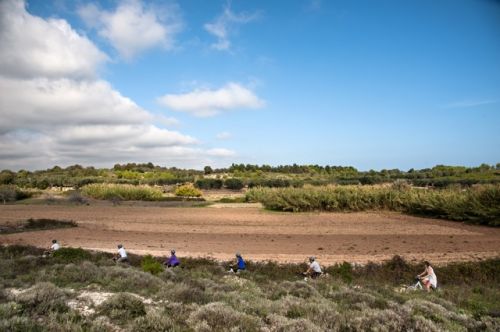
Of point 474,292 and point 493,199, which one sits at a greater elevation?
point 493,199

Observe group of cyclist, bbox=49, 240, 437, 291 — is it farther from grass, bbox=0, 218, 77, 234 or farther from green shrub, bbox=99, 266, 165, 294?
grass, bbox=0, 218, 77, 234

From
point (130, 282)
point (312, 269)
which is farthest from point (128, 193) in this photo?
point (130, 282)

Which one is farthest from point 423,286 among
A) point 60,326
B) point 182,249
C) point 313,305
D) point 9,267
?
point 9,267

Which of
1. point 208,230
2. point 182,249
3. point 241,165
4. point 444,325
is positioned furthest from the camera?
point 241,165

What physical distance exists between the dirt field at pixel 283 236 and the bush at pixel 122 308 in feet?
34.4

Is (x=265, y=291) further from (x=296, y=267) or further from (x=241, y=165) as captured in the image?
(x=241, y=165)

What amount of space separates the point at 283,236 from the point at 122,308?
17945mm

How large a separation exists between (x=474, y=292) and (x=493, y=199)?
1874 centimetres

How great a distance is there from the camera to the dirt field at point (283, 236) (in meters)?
20.0

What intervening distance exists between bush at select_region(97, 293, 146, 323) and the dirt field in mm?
10496

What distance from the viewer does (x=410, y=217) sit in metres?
33.8

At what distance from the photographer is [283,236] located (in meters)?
25.6

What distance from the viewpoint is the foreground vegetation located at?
741 cm

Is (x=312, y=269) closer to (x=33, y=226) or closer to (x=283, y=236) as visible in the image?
(x=283, y=236)
